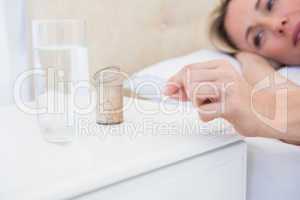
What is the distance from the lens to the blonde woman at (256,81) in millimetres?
604

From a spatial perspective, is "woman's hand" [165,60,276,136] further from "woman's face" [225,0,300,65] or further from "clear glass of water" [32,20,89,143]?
"woman's face" [225,0,300,65]

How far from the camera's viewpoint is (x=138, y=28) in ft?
4.23

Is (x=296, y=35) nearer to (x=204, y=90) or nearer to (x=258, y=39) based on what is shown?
(x=258, y=39)

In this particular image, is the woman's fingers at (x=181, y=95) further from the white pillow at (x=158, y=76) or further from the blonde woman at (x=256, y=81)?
the white pillow at (x=158, y=76)

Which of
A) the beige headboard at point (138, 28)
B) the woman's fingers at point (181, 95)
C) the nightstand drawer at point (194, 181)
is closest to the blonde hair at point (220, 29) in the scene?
the beige headboard at point (138, 28)

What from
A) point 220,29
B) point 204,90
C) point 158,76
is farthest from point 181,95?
point 220,29

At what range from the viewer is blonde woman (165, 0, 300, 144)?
604 mm

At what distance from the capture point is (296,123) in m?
0.61

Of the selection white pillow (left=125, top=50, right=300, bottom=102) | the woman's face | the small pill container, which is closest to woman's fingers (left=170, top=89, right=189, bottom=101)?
the small pill container

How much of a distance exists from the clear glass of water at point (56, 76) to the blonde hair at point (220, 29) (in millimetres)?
632

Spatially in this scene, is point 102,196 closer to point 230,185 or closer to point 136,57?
point 230,185

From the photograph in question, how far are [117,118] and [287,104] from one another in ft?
0.91

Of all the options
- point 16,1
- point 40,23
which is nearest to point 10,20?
point 16,1

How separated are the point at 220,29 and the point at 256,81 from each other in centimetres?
34
